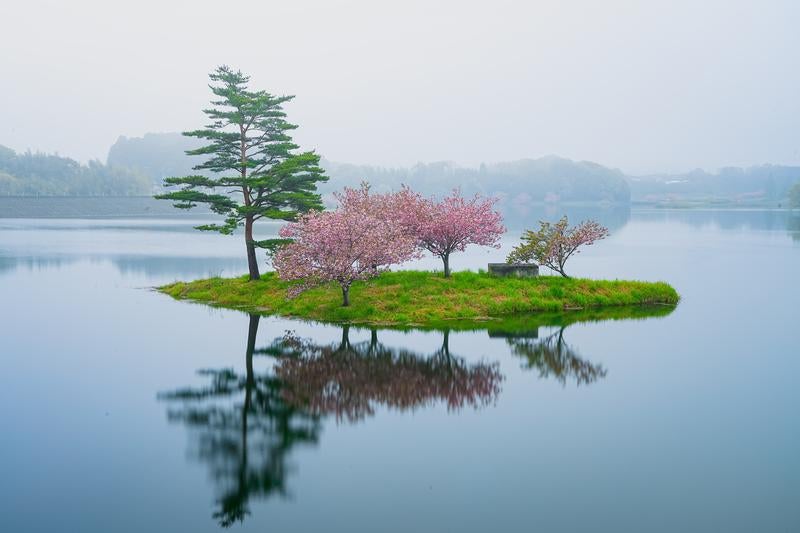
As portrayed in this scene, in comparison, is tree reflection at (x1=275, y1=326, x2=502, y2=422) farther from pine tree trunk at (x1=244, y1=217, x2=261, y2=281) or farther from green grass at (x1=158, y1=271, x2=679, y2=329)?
pine tree trunk at (x1=244, y1=217, x2=261, y2=281)

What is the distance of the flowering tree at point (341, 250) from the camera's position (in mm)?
36344

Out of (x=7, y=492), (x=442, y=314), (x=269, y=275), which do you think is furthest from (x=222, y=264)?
(x=7, y=492)

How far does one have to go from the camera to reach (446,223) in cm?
4269

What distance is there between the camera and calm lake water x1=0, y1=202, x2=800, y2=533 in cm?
1437

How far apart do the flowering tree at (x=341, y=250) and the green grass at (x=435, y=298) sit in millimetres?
1489

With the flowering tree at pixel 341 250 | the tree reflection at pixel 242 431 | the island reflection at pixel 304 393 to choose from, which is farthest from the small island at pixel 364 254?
the tree reflection at pixel 242 431

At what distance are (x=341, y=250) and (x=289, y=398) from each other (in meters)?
15.0

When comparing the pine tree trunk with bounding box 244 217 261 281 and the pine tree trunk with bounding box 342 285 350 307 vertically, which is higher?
the pine tree trunk with bounding box 244 217 261 281

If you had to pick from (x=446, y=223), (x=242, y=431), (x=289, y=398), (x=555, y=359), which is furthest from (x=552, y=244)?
(x=242, y=431)

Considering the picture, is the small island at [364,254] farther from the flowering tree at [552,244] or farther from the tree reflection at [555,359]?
the tree reflection at [555,359]

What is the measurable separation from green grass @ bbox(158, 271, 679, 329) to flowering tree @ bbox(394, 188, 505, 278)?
2.02 meters

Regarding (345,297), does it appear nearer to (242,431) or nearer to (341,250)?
(341,250)

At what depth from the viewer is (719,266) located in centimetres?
6769

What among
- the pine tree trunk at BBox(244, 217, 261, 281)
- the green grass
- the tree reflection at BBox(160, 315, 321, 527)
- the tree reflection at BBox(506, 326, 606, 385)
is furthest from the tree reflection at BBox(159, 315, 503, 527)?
the pine tree trunk at BBox(244, 217, 261, 281)
